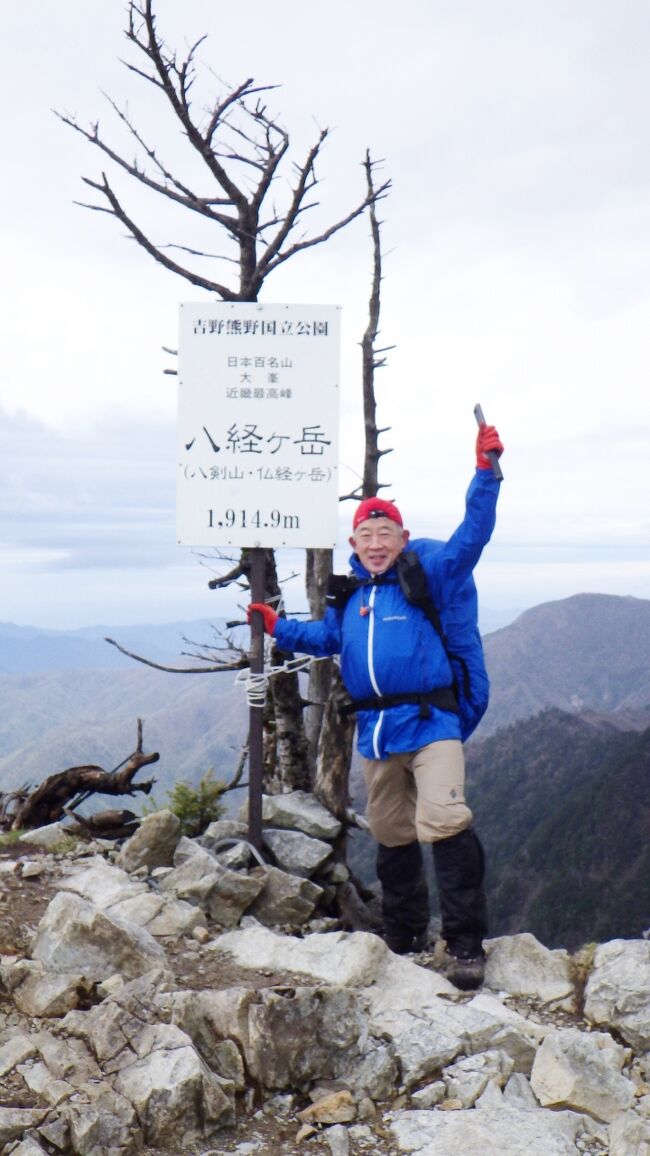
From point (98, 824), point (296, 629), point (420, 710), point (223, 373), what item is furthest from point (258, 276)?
point (98, 824)

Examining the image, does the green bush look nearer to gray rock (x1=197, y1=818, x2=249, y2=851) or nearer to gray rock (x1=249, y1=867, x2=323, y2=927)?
gray rock (x1=197, y1=818, x2=249, y2=851)

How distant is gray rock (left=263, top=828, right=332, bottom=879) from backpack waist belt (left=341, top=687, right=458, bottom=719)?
6.95 feet

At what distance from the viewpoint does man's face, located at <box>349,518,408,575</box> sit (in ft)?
22.4

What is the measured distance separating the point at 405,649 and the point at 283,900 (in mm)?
2415

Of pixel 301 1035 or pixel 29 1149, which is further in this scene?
pixel 301 1035

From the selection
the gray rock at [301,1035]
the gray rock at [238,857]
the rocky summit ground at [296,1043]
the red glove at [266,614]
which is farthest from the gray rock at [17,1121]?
the red glove at [266,614]

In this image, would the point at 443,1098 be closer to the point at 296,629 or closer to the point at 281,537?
the point at 296,629

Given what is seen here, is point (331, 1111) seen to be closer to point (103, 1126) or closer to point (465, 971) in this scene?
point (103, 1126)

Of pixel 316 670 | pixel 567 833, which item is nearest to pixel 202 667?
pixel 316 670

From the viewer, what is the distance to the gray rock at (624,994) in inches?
237

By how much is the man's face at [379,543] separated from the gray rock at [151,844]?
288cm

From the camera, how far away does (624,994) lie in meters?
6.21

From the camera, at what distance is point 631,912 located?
2840 inches

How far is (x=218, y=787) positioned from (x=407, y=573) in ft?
11.5
